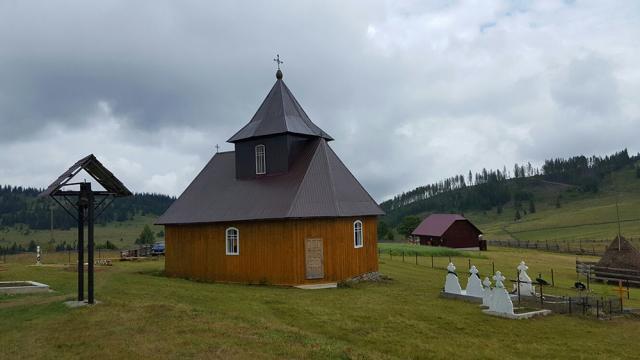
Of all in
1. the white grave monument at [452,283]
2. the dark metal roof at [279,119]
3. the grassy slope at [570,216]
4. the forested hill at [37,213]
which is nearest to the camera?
the white grave monument at [452,283]

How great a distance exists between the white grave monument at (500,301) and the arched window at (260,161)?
16077 millimetres

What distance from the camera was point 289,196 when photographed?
27047 millimetres

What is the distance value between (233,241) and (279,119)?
7.91m

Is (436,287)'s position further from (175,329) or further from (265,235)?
(175,329)

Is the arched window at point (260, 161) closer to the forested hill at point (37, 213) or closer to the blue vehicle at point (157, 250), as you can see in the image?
the blue vehicle at point (157, 250)

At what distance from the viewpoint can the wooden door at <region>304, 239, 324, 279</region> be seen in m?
26.1

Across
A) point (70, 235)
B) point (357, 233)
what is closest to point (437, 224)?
point (357, 233)

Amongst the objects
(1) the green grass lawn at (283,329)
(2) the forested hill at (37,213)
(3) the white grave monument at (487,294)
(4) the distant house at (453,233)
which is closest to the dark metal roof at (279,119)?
(1) the green grass lawn at (283,329)

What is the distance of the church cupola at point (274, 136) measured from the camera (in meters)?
29.8

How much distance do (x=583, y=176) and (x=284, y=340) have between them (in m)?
209

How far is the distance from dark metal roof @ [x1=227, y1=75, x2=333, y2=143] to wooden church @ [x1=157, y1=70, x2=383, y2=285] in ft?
0.25

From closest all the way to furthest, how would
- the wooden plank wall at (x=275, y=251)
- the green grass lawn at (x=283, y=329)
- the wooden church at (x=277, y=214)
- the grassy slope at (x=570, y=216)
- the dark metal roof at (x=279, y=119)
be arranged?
the green grass lawn at (x=283, y=329), the wooden plank wall at (x=275, y=251), the wooden church at (x=277, y=214), the dark metal roof at (x=279, y=119), the grassy slope at (x=570, y=216)

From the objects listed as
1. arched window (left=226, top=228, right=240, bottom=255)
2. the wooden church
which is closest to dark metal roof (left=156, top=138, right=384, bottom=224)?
the wooden church

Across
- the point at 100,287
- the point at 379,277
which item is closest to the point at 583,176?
the point at 379,277
